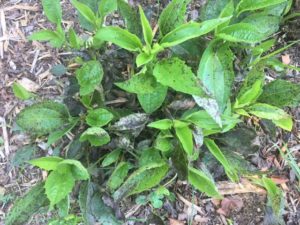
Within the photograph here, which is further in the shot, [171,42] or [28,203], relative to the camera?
[28,203]

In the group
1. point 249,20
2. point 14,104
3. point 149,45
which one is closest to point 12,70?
point 14,104

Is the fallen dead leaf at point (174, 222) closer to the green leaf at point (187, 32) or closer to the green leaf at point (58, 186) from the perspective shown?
the green leaf at point (58, 186)

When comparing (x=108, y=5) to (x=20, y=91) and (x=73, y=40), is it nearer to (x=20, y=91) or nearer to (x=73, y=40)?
(x=73, y=40)

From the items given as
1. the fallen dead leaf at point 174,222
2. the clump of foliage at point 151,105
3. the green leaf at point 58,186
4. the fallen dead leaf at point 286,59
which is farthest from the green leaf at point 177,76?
the fallen dead leaf at point 286,59

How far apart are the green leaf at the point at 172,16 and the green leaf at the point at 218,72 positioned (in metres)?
0.14

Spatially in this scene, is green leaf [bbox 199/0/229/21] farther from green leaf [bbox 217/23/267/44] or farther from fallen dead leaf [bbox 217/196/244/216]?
fallen dead leaf [bbox 217/196/244/216]

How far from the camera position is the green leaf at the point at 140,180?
1716mm

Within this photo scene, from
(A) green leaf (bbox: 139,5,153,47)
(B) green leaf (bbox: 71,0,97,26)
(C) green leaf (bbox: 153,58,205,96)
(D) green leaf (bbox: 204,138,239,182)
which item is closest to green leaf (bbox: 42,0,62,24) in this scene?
(B) green leaf (bbox: 71,0,97,26)

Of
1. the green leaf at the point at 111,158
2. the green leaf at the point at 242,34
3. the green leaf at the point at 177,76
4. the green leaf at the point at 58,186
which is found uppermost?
the green leaf at the point at 242,34

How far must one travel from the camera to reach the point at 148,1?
2.23 meters

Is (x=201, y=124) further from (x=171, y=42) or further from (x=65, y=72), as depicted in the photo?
(x=65, y=72)

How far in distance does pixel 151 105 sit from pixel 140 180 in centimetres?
26

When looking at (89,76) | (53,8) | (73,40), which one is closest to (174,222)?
(89,76)

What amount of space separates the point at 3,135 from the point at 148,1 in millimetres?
839
